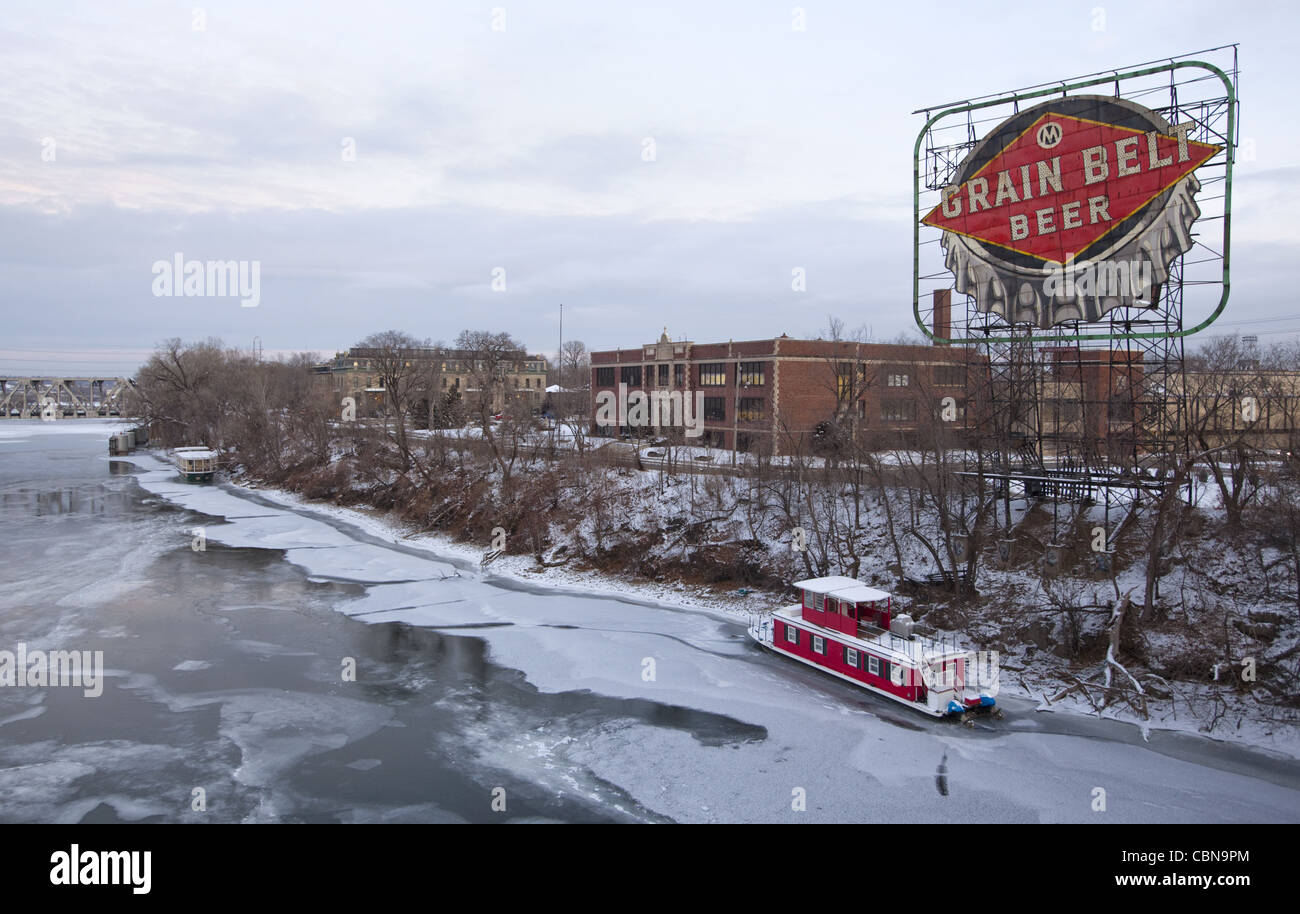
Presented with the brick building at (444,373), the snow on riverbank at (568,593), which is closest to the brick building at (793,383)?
the snow on riverbank at (568,593)

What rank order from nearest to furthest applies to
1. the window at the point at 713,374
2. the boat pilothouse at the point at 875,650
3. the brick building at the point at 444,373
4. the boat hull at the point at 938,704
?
the boat hull at the point at 938,704, the boat pilothouse at the point at 875,650, the window at the point at 713,374, the brick building at the point at 444,373

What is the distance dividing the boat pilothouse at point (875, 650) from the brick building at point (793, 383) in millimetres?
19096

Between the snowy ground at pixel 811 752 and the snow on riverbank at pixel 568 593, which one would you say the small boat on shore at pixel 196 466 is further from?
the snowy ground at pixel 811 752

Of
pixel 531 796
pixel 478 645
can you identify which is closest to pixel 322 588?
pixel 478 645

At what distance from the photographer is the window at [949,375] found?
A: 171 ft

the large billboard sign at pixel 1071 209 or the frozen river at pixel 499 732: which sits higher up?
the large billboard sign at pixel 1071 209

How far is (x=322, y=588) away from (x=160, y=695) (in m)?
13.5

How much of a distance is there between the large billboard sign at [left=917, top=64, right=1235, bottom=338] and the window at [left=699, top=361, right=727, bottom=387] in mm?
30900

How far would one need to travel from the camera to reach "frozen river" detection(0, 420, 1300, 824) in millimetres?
17031

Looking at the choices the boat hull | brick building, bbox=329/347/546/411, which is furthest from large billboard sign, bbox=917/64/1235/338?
brick building, bbox=329/347/546/411

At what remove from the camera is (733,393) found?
6262 centimetres

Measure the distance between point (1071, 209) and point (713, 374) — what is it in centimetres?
3744

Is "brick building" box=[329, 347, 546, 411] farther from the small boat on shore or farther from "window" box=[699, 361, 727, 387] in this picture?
"window" box=[699, 361, 727, 387]

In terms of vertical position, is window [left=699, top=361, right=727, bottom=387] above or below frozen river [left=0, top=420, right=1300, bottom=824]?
above
